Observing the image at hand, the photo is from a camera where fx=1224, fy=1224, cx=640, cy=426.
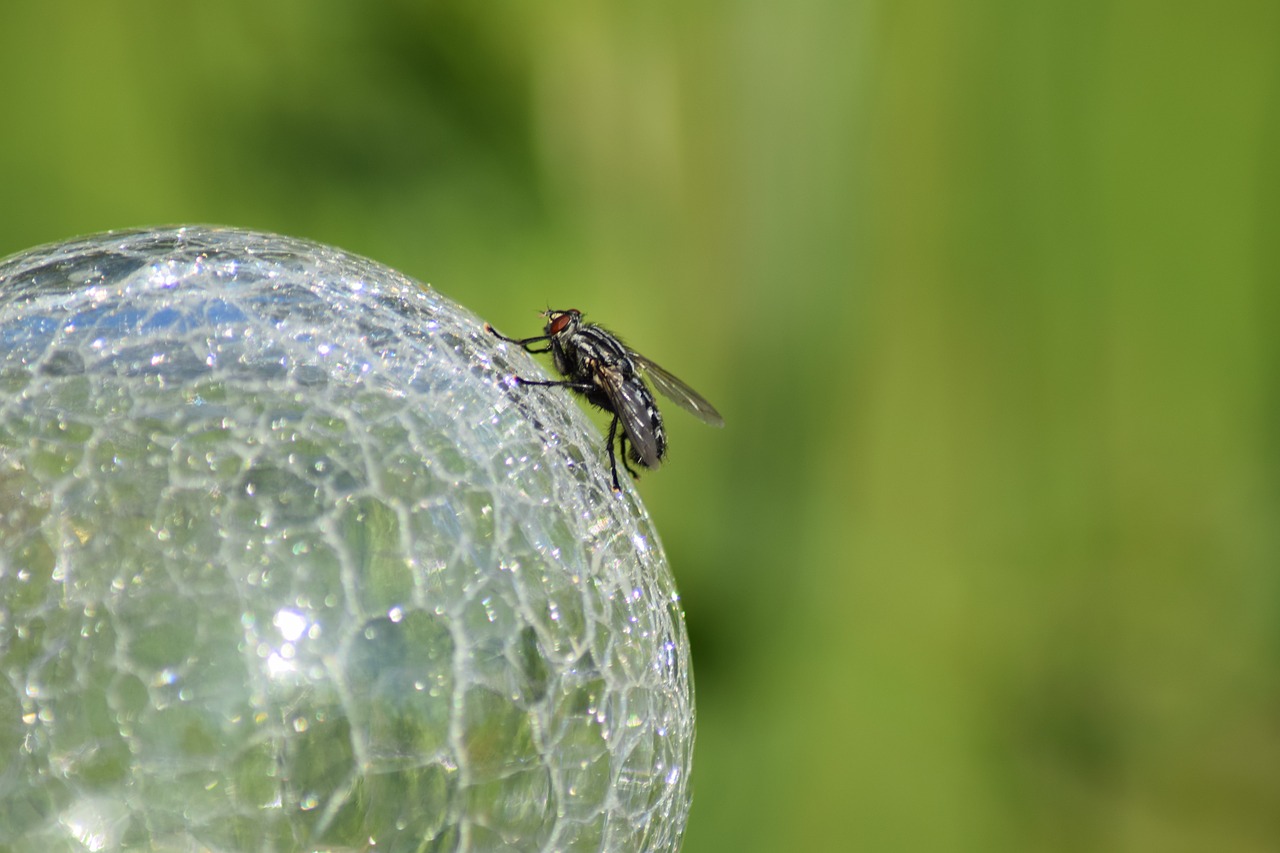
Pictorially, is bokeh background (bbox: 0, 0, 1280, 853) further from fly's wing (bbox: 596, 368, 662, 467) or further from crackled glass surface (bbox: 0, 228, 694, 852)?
crackled glass surface (bbox: 0, 228, 694, 852)

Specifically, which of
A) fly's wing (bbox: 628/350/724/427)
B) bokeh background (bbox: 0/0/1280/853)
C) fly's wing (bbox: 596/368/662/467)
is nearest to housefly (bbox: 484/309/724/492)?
fly's wing (bbox: 596/368/662/467)

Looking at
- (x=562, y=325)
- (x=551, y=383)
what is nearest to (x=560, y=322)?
(x=562, y=325)

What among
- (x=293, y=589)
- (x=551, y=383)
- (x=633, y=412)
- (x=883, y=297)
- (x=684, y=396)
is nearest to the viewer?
(x=293, y=589)

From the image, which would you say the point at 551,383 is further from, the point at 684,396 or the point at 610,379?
the point at 684,396

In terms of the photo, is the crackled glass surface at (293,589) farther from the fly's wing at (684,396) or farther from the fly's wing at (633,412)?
the fly's wing at (684,396)

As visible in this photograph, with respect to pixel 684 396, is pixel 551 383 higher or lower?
lower

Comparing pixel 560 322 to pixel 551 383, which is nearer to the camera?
pixel 551 383

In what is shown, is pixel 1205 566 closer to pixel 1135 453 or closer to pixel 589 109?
pixel 1135 453
